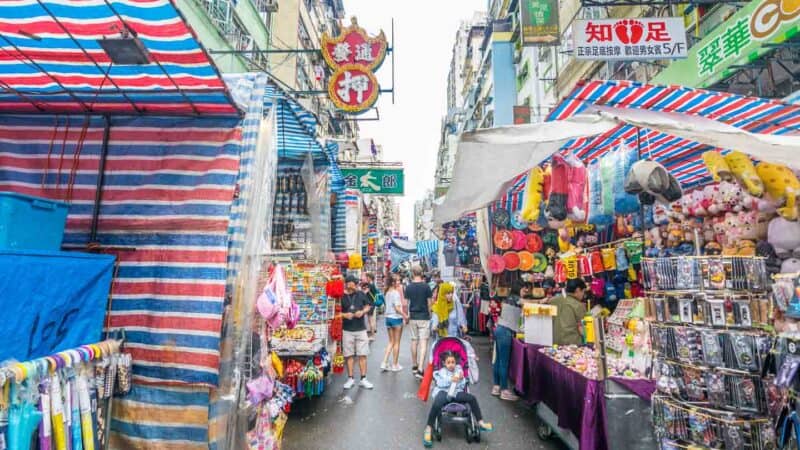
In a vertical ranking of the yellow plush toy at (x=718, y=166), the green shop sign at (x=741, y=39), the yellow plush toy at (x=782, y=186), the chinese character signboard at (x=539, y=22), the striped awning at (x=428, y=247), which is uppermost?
the chinese character signboard at (x=539, y=22)

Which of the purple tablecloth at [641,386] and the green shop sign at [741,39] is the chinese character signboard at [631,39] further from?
the purple tablecloth at [641,386]

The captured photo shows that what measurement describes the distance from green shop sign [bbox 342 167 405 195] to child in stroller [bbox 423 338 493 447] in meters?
5.87

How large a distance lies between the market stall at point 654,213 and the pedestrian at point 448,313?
2.81 metres

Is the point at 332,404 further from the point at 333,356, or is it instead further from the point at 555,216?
the point at 555,216

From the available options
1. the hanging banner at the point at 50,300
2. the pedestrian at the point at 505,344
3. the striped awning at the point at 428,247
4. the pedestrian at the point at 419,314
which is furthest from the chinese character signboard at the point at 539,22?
the striped awning at the point at 428,247

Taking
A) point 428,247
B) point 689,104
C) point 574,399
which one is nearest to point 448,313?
point 574,399

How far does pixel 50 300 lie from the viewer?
2.30 meters

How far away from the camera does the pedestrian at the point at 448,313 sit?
8914mm

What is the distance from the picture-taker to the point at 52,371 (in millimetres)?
2127

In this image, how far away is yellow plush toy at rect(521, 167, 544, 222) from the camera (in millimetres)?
4840

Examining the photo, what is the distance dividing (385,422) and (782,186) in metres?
5.23

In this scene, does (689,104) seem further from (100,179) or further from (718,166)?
(100,179)

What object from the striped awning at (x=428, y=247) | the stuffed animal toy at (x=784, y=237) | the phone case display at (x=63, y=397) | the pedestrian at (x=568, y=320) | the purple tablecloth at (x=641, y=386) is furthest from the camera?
the striped awning at (x=428, y=247)

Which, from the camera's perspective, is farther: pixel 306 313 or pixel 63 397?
pixel 306 313
